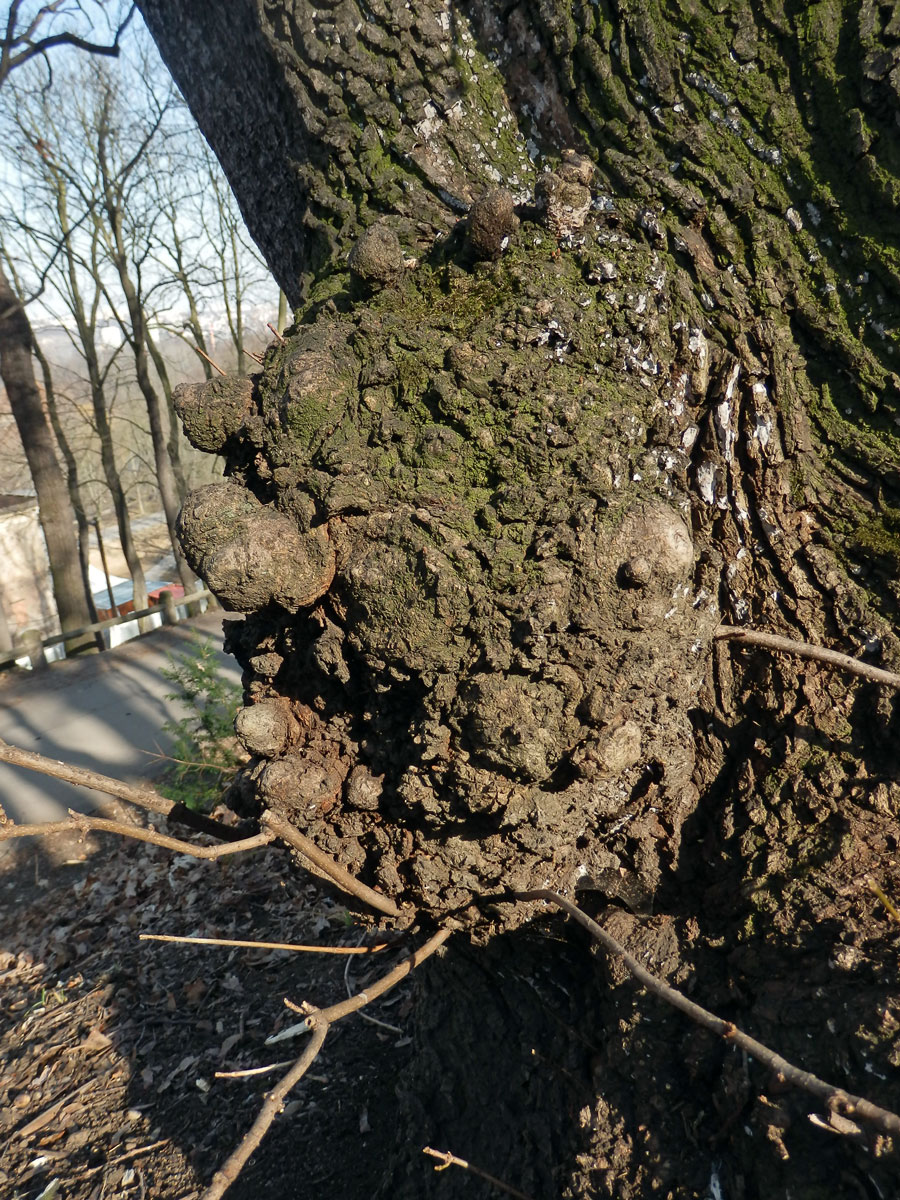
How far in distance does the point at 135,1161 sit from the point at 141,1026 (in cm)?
78

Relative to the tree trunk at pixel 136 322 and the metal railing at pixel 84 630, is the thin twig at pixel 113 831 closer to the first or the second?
the metal railing at pixel 84 630

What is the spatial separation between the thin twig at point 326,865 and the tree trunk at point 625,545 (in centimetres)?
5

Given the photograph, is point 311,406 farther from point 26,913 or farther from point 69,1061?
point 26,913

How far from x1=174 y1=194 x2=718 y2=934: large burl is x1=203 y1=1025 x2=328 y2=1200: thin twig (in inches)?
16.7

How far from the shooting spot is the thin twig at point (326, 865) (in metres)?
1.41

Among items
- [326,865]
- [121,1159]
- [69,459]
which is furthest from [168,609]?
[326,865]

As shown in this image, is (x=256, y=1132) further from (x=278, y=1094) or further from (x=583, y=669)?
(x=583, y=669)

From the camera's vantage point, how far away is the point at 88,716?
8.88 m

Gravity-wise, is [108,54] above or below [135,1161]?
above

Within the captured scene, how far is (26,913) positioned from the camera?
15.5 feet

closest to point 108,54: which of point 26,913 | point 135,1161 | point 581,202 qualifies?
point 26,913

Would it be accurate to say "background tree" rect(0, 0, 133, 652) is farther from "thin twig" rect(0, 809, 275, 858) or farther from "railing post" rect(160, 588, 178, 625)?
"thin twig" rect(0, 809, 275, 858)

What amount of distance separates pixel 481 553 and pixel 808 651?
654 millimetres

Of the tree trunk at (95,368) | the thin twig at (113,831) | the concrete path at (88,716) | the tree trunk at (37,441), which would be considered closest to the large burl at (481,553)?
the thin twig at (113,831)
